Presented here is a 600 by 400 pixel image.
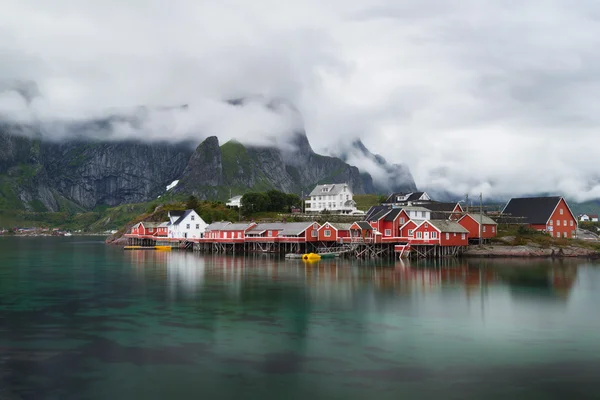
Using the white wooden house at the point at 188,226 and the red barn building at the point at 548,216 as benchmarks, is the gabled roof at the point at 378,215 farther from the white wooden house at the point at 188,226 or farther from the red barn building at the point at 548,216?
the white wooden house at the point at 188,226

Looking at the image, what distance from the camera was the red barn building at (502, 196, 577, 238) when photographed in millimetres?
79938

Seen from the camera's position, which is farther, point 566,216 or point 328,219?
point 328,219

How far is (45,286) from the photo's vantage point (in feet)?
131

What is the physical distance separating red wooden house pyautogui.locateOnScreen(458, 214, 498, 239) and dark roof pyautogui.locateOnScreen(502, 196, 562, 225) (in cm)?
1033

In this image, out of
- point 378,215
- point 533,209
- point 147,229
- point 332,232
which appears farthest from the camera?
point 147,229

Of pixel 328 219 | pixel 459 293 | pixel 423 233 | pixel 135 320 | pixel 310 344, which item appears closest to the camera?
pixel 310 344

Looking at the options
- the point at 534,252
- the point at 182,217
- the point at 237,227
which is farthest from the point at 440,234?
the point at 182,217

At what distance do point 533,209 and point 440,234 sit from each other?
24.9m

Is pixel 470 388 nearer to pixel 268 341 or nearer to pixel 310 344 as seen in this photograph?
pixel 310 344

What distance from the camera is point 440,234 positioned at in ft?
223

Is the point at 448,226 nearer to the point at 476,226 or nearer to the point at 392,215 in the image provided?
the point at 476,226

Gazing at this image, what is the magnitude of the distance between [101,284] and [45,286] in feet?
13.6

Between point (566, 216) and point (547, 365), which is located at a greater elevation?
point (566, 216)

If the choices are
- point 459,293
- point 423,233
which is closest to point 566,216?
point 423,233
